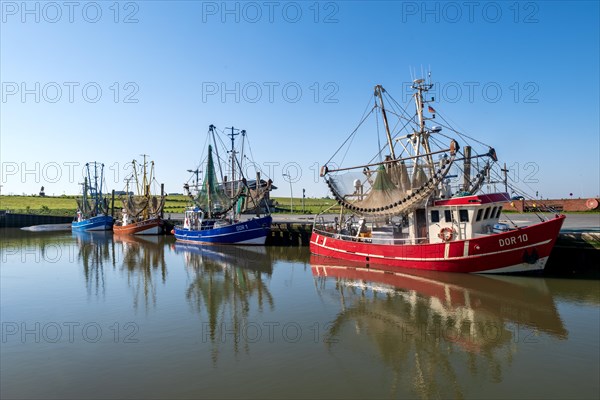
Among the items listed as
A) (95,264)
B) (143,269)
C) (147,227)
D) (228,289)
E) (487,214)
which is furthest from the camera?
(147,227)

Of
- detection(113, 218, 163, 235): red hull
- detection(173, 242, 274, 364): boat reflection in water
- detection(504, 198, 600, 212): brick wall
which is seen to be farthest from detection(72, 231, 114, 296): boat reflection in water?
detection(504, 198, 600, 212): brick wall

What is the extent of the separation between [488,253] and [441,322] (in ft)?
27.0

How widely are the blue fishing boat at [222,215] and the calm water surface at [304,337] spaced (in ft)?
56.1

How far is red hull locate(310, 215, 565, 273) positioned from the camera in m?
19.4

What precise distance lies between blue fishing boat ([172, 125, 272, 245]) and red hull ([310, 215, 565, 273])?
18765mm

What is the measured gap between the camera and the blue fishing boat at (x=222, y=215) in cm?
4081

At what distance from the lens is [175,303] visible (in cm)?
1783

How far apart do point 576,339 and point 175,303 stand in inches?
591

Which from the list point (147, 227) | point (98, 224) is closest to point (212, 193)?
point (147, 227)

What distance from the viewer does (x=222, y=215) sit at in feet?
156

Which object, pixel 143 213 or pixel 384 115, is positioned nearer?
pixel 384 115

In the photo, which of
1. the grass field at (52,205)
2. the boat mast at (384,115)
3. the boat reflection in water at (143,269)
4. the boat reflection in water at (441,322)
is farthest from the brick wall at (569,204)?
the grass field at (52,205)

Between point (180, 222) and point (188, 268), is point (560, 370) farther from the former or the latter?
point (180, 222)

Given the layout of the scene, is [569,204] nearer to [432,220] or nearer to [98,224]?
[432,220]
